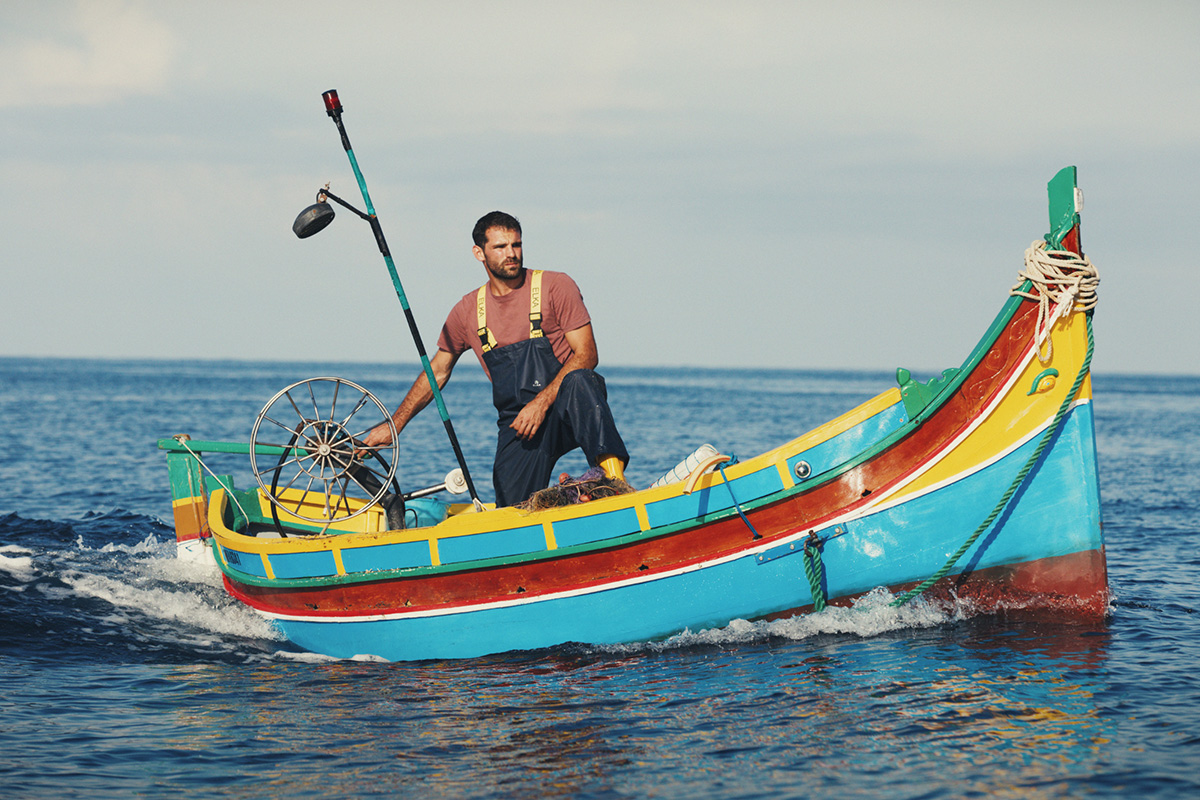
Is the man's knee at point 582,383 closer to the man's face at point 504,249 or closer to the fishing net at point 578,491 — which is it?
the fishing net at point 578,491

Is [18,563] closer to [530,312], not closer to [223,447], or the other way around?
[223,447]

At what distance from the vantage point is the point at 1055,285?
584cm

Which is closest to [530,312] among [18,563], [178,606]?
[178,606]

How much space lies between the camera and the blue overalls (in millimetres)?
Answer: 6594

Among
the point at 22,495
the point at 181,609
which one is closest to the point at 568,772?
the point at 181,609

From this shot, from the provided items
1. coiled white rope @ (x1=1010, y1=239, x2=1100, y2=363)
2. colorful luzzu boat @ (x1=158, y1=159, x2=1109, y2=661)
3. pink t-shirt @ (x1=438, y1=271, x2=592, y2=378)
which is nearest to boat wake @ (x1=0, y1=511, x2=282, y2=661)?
colorful luzzu boat @ (x1=158, y1=159, x2=1109, y2=661)

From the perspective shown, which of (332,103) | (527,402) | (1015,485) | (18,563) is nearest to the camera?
(1015,485)

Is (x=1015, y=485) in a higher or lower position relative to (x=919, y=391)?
lower

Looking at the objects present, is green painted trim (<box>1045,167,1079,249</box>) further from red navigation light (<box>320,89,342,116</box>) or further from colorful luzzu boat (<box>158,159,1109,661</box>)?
red navigation light (<box>320,89,342,116</box>)

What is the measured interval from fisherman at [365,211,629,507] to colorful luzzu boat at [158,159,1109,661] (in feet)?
2.03

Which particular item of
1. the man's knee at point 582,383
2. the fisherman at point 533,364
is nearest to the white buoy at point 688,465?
the fisherman at point 533,364

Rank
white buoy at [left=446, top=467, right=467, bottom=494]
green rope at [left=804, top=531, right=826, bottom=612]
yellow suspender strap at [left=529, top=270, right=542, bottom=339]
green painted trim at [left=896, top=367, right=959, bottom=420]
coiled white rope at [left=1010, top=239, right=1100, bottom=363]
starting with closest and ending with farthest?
coiled white rope at [left=1010, top=239, right=1100, bottom=363] → green painted trim at [left=896, top=367, right=959, bottom=420] → green rope at [left=804, top=531, right=826, bottom=612] → yellow suspender strap at [left=529, top=270, right=542, bottom=339] → white buoy at [left=446, top=467, right=467, bottom=494]

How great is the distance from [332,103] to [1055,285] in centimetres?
508

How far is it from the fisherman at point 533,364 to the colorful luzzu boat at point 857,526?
0.62 m
